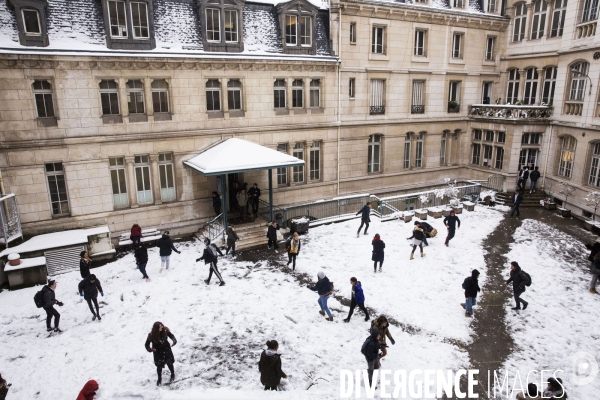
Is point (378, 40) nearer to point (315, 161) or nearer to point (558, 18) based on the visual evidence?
point (315, 161)

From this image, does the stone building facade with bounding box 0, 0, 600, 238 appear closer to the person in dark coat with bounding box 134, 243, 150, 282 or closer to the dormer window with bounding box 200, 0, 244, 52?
the dormer window with bounding box 200, 0, 244, 52

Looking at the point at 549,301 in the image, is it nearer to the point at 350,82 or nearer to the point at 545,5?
the point at 350,82

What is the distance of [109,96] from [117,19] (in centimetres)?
336

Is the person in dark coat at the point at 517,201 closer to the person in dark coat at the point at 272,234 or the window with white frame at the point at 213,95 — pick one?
the person in dark coat at the point at 272,234

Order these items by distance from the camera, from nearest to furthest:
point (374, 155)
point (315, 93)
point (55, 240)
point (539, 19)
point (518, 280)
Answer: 1. point (518, 280)
2. point (55, 240)
3. point (315, 93)
4. point (539, 19)
5. point (374, 155)

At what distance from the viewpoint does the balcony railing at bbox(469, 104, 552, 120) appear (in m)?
25.5

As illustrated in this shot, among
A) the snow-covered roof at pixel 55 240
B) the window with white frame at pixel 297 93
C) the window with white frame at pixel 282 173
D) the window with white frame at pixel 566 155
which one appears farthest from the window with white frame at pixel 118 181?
the window with white frame at pixel 566 155

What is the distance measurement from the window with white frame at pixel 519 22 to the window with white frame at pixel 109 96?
85.3 ft

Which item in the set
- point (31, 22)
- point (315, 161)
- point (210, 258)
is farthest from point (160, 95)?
point (315, 161)

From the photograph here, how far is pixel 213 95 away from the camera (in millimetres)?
20359

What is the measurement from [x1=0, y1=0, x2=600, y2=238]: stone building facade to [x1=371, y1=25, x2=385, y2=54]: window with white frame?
0.09m

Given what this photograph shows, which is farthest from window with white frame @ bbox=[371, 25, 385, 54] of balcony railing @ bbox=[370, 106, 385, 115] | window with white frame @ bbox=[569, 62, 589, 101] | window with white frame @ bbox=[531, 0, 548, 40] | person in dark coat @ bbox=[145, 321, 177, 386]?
person in dark coat @ bbox=[145, 321, 177, 386]

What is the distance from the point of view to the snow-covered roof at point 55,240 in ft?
52.1

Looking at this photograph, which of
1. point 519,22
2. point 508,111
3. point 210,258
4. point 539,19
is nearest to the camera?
point 210,258
